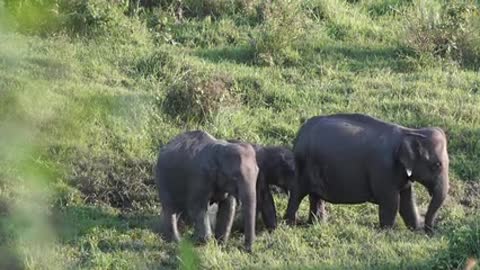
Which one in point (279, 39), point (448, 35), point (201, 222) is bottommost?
point (201, 222)

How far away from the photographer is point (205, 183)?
352 inches

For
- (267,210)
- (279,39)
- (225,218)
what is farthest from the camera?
(279,39)

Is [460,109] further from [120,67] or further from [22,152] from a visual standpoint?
[22,152]

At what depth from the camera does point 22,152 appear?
480 centimetres

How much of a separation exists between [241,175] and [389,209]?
1.36m

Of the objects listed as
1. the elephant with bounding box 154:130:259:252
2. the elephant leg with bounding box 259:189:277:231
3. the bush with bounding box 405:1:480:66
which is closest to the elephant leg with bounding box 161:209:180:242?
the elephant with bounding box 154:130:259:252

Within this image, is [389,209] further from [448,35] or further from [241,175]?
[448,35]

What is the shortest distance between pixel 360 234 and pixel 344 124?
1.12 m

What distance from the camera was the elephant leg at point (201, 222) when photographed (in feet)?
28.9

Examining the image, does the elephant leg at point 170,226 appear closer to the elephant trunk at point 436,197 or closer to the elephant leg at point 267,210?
the elephant leg at point 267,210

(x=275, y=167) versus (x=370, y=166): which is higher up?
(x=370, y=166)

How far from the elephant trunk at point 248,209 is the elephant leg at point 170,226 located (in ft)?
2.01

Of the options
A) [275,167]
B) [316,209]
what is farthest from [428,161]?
[275,167]

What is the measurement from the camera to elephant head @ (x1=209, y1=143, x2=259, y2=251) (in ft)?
28.2
